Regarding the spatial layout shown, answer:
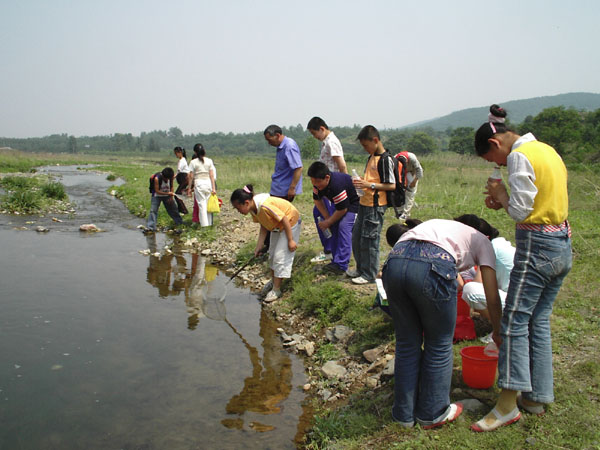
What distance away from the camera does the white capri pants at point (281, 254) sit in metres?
5.33

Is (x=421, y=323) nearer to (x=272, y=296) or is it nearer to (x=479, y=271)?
(x=479, y=271)

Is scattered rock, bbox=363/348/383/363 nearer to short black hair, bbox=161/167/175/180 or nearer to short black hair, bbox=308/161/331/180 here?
short black hair, bbox=308/161/331/180

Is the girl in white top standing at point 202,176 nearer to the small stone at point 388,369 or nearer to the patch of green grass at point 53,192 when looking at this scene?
the small stone at point 388,369

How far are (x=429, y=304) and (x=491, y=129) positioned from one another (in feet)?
3.51

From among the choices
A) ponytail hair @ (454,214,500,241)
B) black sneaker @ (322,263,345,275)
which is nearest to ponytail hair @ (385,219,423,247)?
ponytail hair @ (454,214,500,241)

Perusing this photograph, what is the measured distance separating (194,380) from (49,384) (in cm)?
123

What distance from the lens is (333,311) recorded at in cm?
471

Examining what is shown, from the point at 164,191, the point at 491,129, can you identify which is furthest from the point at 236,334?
the point at 164,191

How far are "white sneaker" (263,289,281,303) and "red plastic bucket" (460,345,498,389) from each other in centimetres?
308

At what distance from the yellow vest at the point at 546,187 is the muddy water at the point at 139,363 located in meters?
2.26

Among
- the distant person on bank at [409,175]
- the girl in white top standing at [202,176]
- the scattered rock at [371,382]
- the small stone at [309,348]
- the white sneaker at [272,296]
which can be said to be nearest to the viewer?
the scattered rock at [371,382]

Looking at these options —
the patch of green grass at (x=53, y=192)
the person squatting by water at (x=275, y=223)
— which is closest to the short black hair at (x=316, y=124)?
the person squatting by water at (x=275, y=223)

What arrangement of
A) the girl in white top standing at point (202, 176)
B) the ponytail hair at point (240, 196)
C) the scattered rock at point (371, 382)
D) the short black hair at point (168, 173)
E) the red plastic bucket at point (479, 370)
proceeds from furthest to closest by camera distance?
the short black hair at point (168, 173) → the girl in white top standing at point (202, 176) → the ponytail hair at point (240, 196) → the scattered rock at point (371, 382) → the red plastic bucket at point (479, 370)

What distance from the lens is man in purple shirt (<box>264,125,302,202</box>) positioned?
231 inches
